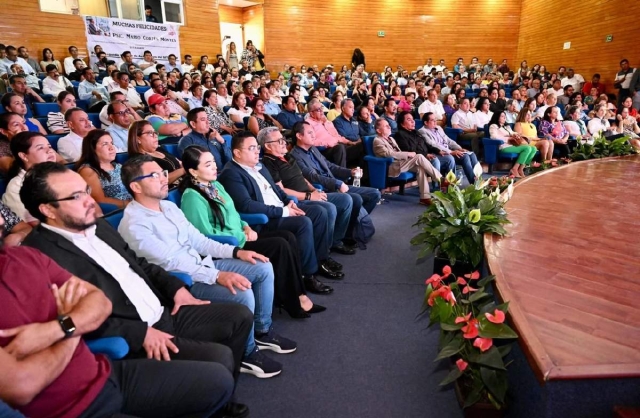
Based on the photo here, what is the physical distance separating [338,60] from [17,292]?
44.9 ft

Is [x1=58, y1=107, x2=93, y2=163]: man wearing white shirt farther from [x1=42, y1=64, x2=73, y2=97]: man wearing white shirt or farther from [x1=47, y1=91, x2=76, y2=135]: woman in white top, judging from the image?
[x1=42, y1=64, x2=73, y2=97]: man wearing white shirt

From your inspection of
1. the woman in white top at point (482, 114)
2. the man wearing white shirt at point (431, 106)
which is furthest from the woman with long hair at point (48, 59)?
the woman in white top at point (482, 114)

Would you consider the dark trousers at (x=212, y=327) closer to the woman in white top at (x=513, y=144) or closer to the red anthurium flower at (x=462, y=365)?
the red anthurium flower at (x=462, y=365)

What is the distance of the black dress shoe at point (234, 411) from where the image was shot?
65.1 inches

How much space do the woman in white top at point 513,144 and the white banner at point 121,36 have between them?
7397 mm

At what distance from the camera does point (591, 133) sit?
662 cm

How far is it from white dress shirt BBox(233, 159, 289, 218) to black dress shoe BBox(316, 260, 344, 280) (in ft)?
1.60

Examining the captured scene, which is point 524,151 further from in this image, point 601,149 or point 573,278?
point 573,278

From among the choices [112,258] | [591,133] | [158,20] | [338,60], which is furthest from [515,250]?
[338,60]

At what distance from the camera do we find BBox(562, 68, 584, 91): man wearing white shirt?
396 inches

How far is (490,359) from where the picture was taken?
56.2 inches

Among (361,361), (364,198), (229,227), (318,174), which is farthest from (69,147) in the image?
(361,361)

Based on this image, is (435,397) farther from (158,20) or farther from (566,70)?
(566,70)

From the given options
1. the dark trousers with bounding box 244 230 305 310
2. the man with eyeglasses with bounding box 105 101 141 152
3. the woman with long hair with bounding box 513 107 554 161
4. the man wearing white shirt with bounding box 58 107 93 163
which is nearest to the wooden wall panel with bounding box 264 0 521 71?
the woman with long hair with bounding box 513 107 554 161
